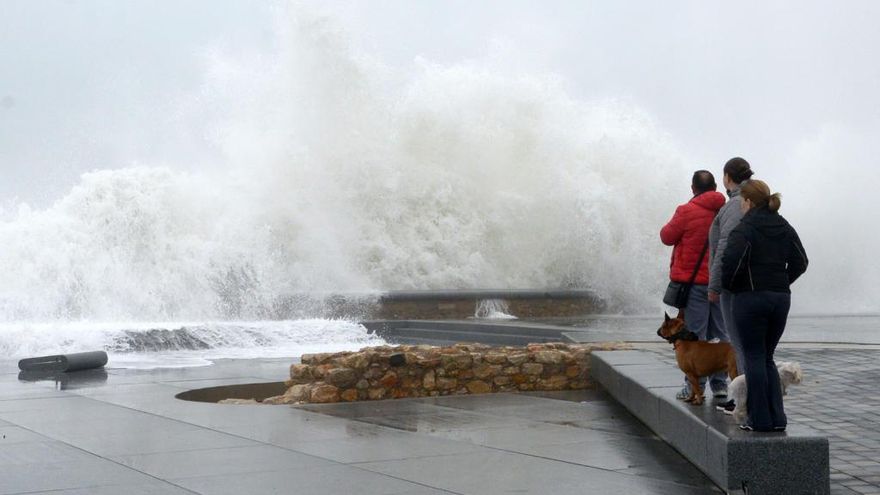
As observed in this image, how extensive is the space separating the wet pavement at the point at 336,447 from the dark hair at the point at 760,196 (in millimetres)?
1457

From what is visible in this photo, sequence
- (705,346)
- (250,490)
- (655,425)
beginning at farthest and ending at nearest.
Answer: (655,425) → (705,346) → (250,490)

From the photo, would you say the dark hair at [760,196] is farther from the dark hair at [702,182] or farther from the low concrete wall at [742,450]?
the dark hair at [702,182]

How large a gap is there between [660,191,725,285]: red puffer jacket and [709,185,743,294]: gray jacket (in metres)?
0.70

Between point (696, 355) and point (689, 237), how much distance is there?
105 cm

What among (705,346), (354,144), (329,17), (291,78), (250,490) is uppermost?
(329,17)

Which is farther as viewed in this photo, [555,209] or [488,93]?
[488,93]

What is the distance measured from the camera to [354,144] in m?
28.7

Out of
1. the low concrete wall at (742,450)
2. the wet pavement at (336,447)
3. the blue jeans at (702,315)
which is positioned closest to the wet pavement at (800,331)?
the wet pavement at (336,447)

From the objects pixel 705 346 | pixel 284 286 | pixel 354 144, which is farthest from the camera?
pixel 354 144

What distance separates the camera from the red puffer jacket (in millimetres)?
6570

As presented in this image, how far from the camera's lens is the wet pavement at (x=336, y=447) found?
5.18m

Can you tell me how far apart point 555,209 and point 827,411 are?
22.6m

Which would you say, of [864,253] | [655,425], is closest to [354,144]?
[864,253]

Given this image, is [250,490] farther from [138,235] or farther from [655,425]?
[138,235]
